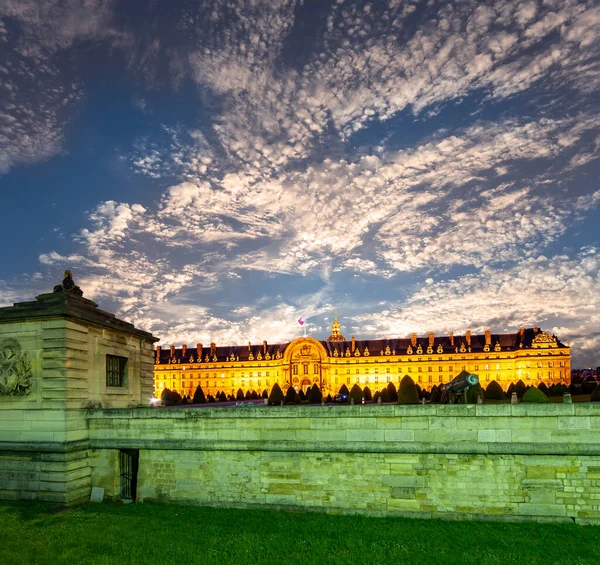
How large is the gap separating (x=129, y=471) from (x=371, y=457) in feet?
32.1

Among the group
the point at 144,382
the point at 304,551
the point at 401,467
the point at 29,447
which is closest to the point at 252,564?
the point at 304,551

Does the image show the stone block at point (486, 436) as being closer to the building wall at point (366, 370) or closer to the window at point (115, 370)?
the window at point (115, 370)

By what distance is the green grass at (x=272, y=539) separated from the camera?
13.3 m

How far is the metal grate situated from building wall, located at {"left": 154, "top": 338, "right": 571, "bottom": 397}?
369ft

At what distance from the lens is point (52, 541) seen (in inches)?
574

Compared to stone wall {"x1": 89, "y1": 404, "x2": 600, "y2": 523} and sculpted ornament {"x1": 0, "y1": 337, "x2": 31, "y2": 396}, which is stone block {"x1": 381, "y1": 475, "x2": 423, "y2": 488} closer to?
stone wall {"x1": 89, "y1": 404, "x2": 600, "y2": 523}

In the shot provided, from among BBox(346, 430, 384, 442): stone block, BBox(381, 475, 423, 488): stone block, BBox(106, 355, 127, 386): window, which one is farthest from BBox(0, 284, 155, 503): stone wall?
BBox(381, 475, 423, 488): stone block

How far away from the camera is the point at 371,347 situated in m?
140

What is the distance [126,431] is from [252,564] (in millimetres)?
8655

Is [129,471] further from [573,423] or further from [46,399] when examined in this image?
[573,423]

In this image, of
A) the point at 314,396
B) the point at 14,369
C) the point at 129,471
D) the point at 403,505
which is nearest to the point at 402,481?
the point at 403,505

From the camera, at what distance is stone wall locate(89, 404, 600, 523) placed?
1574 centimetres

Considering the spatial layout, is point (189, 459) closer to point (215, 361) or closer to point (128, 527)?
point (128, 527)

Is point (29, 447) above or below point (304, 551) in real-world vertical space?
above
